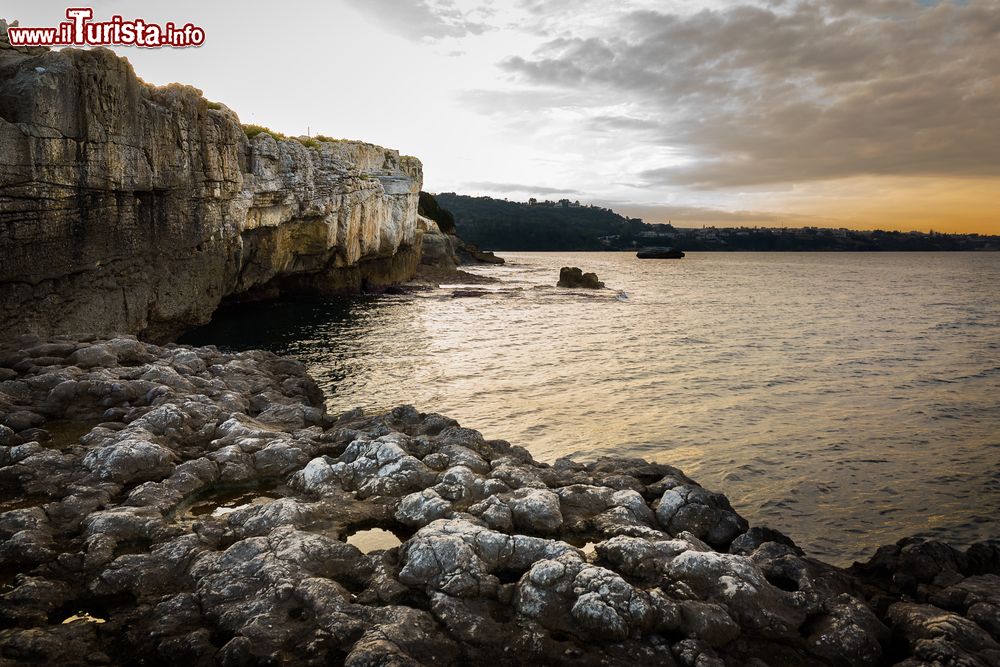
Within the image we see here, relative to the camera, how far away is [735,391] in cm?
1905

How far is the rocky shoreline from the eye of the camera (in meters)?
5.29

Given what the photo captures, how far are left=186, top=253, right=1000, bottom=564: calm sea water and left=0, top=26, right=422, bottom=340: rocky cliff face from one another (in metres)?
4.71

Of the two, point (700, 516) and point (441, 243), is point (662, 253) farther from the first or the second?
point (700, 516)

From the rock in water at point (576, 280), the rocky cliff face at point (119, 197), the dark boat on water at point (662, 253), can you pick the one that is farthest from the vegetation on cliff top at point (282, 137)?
the dark boat on water at point (662, 253)

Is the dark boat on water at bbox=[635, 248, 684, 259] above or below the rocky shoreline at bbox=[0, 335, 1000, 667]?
above

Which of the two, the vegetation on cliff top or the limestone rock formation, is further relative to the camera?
the limestone rock formation

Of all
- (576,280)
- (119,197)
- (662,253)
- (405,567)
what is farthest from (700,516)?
(662,253)

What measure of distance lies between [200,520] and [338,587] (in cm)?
266

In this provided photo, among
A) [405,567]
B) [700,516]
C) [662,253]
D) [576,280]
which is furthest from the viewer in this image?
[662,253]

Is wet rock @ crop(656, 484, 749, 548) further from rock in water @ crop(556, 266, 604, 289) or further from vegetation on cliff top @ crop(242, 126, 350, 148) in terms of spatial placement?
rock in water @ crop(556, 266, 604, 289)

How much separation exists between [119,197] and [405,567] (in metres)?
17.2

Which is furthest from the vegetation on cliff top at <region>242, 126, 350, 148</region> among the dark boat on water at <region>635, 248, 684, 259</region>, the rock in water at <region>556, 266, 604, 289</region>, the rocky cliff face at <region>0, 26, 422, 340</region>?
the dark boat on water at <region>635, 248, 684, 259</region>

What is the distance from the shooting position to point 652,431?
582 inches

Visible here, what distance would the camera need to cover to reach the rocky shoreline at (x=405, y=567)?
529cm
